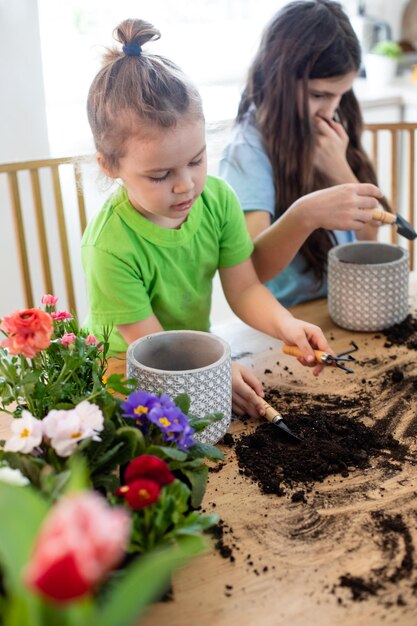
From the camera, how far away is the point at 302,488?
2.62 feet

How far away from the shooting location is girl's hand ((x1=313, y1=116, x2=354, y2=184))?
153 cm

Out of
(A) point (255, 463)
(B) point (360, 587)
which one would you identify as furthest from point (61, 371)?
(B) point (360, 587)

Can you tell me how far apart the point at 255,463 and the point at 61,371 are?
26 centimetres

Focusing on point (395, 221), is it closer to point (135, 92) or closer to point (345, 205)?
point (345, 205)

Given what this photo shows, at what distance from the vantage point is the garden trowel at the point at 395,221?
1.17 m

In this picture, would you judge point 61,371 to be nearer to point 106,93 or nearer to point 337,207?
point 106,93

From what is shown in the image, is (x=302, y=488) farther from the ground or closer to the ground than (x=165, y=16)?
closer to the ground

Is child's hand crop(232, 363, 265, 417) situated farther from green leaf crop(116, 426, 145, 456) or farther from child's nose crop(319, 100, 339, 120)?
child's nose crop(319, 100, 339, 120)

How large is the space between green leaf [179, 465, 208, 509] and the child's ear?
1.74 ft

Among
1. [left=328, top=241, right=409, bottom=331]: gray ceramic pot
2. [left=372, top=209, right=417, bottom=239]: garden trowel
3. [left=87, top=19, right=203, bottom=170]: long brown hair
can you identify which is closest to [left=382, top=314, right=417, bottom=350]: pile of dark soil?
[left=328, top=241, right=409, bottom=331]: gray ceramic pot

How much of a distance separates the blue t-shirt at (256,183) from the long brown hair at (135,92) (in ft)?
1.51

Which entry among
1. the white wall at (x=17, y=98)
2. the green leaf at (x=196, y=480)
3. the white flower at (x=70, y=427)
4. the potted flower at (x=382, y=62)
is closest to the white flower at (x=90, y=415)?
the white flower at (x=70, y=427)

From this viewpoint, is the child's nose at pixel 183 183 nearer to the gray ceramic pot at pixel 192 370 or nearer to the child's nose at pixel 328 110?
the gray ceramic pot at pixel 192 370

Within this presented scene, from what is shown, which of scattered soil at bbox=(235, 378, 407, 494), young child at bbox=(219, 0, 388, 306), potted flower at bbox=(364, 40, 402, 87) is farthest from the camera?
potted flower at bbox=(364, 40, 402, 87)
